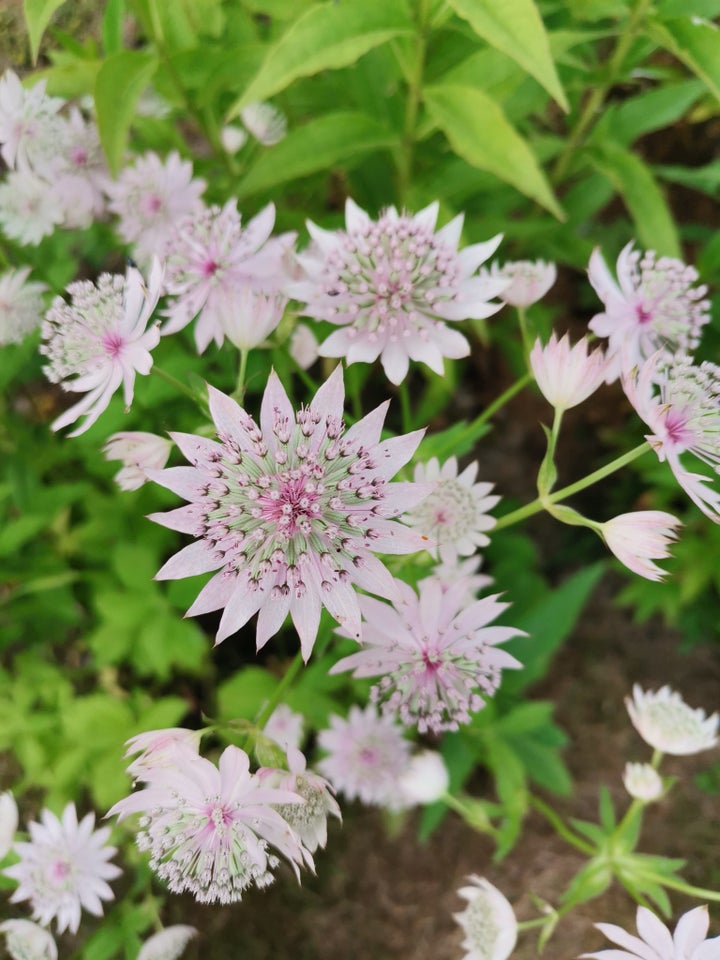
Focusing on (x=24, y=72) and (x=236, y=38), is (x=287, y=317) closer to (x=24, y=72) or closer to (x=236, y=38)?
(x=236, y=38)

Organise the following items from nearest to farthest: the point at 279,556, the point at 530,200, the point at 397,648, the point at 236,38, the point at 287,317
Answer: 1. the point at 279,556
2. the point at 397,648
3. the point at 287,317
4. the point at 236,38
5. the point at 530,200

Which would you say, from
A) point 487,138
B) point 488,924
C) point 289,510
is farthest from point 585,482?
point 488,924

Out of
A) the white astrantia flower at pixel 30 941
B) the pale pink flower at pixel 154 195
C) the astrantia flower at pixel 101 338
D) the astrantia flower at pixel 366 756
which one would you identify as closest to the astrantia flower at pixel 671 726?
the astrantia flower at pixel 366 756

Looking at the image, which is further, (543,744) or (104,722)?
(543,744)

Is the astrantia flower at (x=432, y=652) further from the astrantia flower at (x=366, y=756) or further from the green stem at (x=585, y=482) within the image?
the astrantia flower at (x=366, y=756)

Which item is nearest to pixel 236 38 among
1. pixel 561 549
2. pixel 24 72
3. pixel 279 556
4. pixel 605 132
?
pixel 24 72

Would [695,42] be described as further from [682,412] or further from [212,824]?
[212,824]
